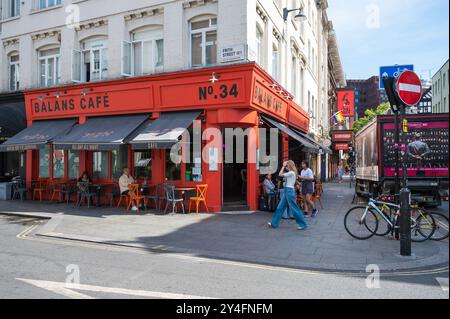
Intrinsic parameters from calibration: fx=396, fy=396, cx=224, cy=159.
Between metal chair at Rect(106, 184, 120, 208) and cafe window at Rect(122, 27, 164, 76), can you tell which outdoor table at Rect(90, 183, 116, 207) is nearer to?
metal chair at Rect(106, 184, 120, 208)

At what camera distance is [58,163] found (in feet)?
55.8

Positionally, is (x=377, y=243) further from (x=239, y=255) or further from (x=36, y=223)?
(x=36, y=223)

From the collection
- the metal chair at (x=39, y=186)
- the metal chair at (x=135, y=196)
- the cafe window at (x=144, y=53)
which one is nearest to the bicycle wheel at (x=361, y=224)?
the metal chair at (x=135, y=196)

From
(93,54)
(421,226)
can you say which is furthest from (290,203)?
(93,54)

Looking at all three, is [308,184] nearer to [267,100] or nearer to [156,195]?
[267,100]

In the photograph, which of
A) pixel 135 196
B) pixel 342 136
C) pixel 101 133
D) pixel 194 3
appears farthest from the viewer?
pixel 342 136

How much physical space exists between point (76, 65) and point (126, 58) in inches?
102

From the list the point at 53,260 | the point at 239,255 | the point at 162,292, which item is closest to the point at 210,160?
A: the point at 239,255

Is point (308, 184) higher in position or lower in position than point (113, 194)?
higher

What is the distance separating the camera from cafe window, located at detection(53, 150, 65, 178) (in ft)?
55.3

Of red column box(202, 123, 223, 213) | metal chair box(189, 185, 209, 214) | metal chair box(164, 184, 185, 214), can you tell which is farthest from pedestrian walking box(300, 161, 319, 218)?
metal chair box(164, 184, 185, 214)

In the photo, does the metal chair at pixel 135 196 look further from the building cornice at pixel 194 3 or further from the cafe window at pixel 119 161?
the building cornice at pixel 194 3

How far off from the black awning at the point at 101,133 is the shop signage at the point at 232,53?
3559mm
